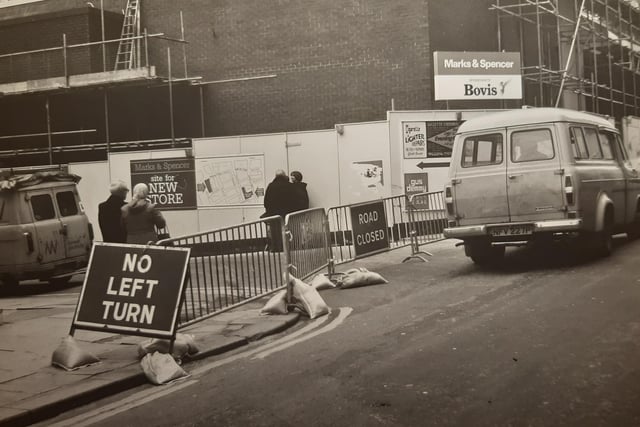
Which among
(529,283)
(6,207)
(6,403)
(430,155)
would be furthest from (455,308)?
(430,155)

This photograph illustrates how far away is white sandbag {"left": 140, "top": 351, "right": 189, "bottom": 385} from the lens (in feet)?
22.2

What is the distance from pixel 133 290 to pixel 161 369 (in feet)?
3.09

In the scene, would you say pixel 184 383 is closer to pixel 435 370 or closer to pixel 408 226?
pixel 435 370

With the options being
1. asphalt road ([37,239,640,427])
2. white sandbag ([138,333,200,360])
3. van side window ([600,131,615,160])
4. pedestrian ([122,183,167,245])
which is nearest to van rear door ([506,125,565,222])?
asphalt road ([37,239,640,427])

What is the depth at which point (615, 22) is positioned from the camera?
102 ft

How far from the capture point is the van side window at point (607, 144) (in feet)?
42.6

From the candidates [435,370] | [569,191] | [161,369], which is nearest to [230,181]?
[569,191]

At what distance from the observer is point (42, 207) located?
14.2 meters

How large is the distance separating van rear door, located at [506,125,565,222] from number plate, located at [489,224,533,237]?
4.1 inches

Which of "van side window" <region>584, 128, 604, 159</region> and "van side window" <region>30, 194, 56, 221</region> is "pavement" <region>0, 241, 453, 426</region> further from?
"van side window" <region>584, 128, 604, 159</region>

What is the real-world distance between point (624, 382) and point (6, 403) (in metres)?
4.62

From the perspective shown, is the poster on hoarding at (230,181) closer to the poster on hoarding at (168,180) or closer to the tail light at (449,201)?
the poster on hoarding at (168,180)

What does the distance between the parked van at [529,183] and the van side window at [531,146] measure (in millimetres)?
15

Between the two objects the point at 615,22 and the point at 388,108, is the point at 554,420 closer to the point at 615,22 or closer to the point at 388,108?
the point at 388,108
